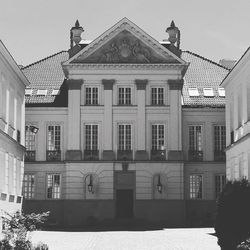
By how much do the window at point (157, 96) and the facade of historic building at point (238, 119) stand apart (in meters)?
7.05

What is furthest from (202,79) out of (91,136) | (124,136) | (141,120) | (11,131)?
(11,131)

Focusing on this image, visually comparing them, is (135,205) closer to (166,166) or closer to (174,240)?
(166,166)

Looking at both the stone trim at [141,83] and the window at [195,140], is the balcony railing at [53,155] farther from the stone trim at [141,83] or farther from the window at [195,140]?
the window at [195,140]

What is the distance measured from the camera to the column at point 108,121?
5200 cm

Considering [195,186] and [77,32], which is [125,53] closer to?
[77,32]

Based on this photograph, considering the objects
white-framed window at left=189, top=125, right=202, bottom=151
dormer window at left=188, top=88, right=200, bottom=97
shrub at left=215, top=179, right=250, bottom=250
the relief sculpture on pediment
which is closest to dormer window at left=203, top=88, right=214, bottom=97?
dormer window at left=188, top=88, right=200, bottom=97

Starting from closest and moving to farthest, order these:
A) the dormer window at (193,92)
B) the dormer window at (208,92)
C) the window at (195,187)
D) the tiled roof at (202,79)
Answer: the window at (195,187) → the tiled roof at (202,79) → the dormer window at (208,92) → the dormer window at (193,92)

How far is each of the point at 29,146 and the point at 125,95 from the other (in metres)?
8.75

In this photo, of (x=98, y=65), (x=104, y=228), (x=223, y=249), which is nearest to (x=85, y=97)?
(x=98, y=65)

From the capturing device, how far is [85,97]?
52625mm

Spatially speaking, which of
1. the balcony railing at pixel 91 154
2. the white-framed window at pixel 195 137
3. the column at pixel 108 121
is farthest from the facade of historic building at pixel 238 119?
the balcony railing at pixel 91 154

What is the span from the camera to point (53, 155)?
2090 inches

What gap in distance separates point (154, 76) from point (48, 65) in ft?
37.5

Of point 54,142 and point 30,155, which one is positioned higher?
point 54,142
